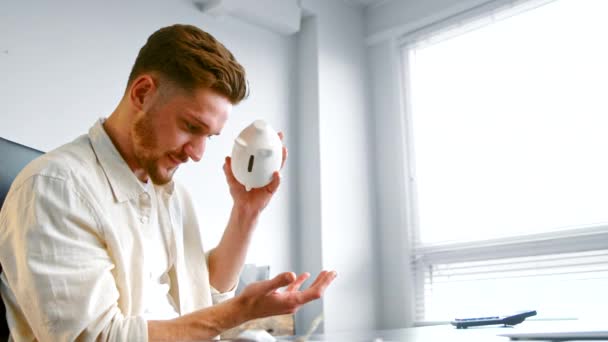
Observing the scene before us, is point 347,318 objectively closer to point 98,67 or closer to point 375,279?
point 375,279

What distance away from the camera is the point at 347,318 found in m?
2.69

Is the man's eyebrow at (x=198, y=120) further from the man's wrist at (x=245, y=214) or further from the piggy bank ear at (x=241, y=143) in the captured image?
the man's wrist at (x=245, y=214)

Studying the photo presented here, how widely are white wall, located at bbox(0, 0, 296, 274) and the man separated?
2.71ft

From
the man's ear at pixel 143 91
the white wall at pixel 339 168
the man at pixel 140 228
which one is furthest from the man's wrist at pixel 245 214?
the white wall at pixel 339 168

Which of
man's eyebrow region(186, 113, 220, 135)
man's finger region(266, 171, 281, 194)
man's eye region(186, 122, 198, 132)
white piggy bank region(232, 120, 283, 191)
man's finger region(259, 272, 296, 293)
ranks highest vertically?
man's eyebrow region(186, 113, 220, 135)

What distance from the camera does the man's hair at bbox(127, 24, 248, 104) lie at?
1.16 m

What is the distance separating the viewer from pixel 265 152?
1.13 m

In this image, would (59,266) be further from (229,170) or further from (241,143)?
(229,170)

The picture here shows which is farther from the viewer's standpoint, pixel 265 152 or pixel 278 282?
pixel 265 152

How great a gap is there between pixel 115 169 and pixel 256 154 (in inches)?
10.5

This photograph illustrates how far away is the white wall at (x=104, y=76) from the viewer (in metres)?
1.87

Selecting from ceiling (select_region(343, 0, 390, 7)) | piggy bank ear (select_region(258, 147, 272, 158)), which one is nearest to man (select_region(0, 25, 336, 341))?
piggy bank ear (select_region(258, 147, 272, 158))

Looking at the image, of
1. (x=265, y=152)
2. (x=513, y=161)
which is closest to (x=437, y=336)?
(x=265, y=152)

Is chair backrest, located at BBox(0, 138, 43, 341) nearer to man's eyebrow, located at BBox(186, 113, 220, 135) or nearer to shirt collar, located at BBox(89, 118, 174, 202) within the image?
shirt collar, located at BBox(89, 118, 174, 202)
